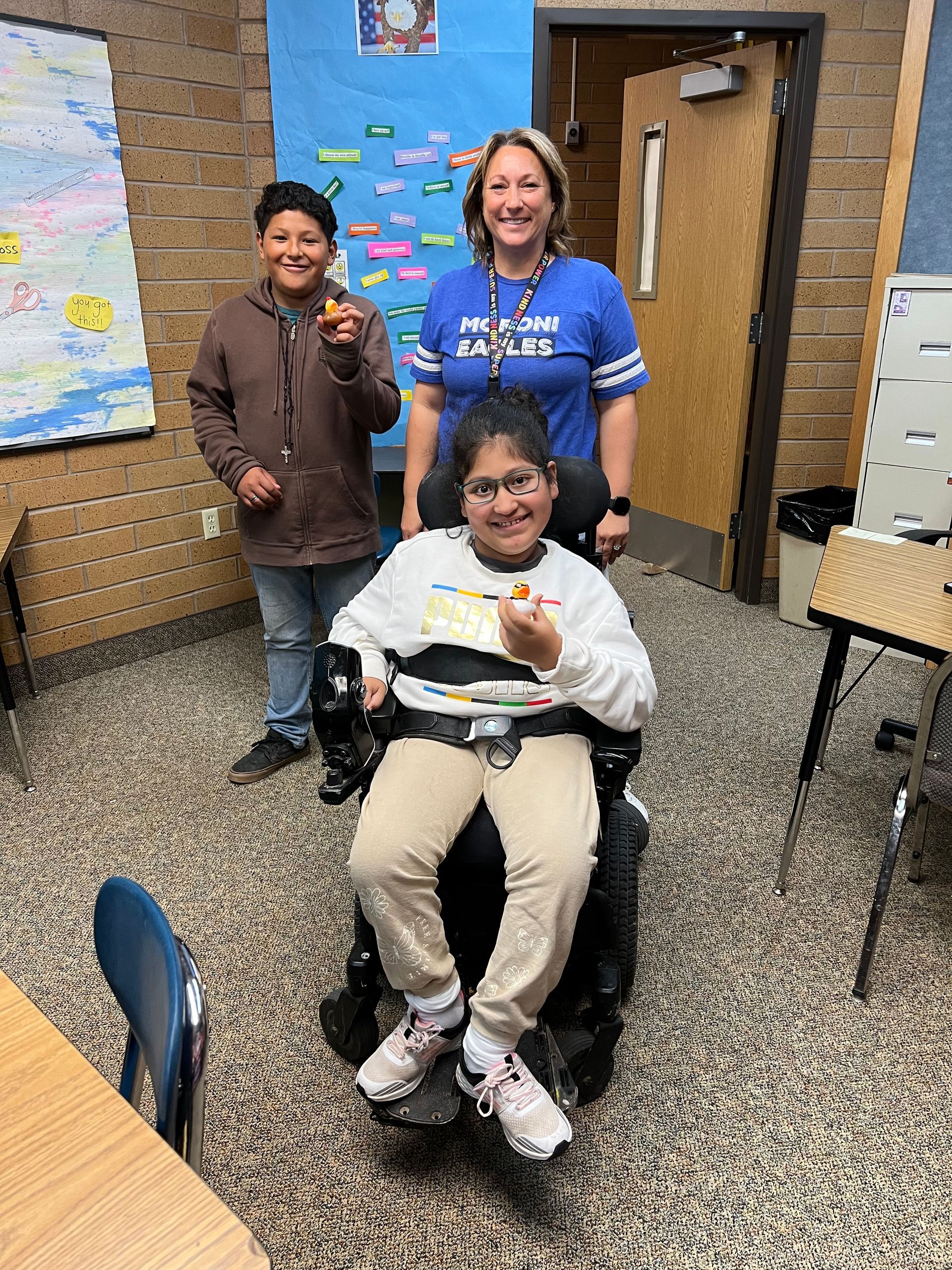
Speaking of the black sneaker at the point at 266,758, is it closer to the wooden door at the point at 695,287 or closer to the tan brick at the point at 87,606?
the tan brick at the point at 87,606

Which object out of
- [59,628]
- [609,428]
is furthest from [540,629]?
[59,628]

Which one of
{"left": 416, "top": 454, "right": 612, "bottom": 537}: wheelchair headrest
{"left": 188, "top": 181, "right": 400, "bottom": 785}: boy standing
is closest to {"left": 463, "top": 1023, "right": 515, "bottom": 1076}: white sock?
{"left": 416, "top": 454, "right": 612, "bottom": 537}: wheelchair headrest

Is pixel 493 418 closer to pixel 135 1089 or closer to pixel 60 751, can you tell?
pixel 135 1089

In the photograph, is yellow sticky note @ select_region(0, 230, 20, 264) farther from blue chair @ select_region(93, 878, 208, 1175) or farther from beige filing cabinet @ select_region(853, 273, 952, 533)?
beige filing cabinet @ select_region(853, 273, 952, 533)

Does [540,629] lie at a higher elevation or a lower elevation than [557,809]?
higher

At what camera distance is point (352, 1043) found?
5.52 feet

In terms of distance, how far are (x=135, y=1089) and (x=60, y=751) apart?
6.92ft

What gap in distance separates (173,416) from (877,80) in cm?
286

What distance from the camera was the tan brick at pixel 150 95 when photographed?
309 cm

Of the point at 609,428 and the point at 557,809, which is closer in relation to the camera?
the point at 557,809

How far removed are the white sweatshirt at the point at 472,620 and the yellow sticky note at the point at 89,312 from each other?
1.96 m

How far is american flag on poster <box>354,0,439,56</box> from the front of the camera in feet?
10.5

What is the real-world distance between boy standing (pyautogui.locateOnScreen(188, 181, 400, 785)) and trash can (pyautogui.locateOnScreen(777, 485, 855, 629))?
72.3 inches

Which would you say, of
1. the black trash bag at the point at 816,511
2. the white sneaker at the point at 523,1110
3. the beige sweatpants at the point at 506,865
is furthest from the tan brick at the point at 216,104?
the white sneaker at the point at 523,1110
